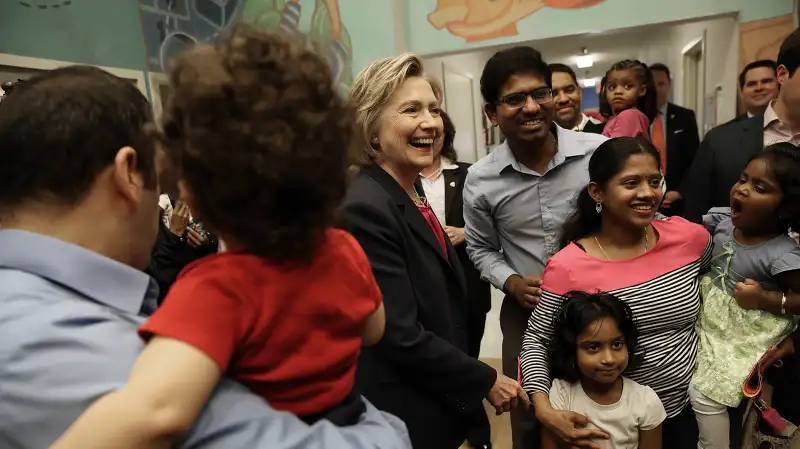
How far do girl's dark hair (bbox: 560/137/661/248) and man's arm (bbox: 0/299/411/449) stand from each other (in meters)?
1.38

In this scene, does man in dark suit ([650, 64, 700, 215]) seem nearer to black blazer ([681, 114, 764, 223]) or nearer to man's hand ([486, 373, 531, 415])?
black blazer ([681, 114, 764, 223])

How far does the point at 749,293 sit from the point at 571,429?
71 cm

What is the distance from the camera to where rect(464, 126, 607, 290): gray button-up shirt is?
187 centimetres

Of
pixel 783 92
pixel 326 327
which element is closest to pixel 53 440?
pixel 326 327

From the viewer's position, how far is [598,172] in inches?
66.8

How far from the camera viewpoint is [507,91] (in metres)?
1.86

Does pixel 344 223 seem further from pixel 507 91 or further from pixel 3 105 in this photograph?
pixel 507 91

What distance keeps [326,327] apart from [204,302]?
0.19m

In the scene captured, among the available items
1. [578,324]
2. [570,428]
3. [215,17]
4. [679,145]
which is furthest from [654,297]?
[215,17]

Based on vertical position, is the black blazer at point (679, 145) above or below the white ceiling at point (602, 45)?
below

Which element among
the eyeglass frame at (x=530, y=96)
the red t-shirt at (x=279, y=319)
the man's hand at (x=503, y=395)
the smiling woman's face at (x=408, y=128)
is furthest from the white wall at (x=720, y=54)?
the red t-shirt at (x=279, y=319)

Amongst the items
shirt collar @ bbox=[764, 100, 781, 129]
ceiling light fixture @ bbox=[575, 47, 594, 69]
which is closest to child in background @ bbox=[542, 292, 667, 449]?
shirt collar @ bbox=[764, 100, 781, 129]

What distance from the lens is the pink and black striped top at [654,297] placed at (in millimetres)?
1565

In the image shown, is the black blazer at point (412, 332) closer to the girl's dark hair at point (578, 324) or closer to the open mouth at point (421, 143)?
the open mouth at point (421, 143)
